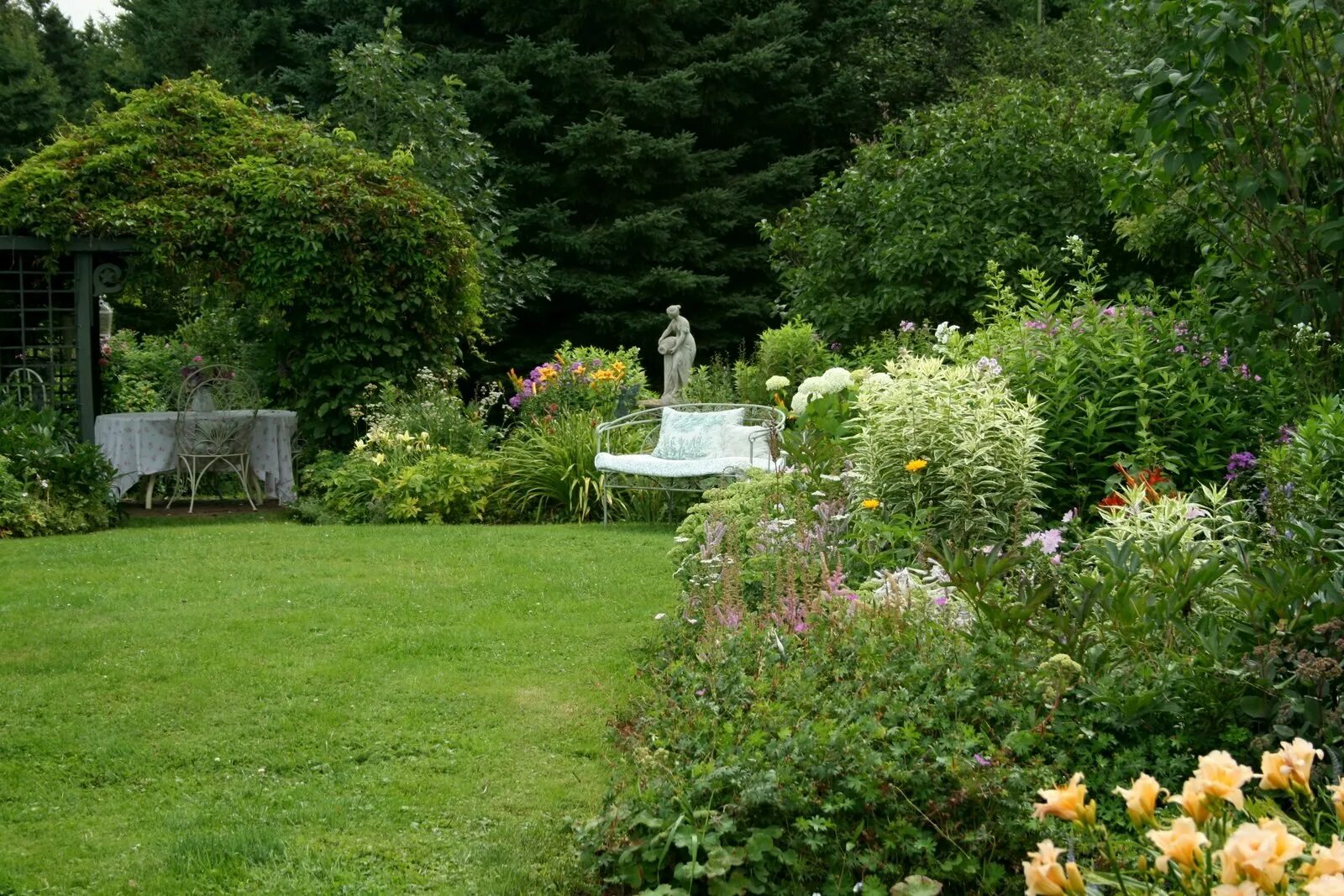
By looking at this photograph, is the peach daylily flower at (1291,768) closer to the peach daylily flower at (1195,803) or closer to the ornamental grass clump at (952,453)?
the peach daylily flower at (1195,803)

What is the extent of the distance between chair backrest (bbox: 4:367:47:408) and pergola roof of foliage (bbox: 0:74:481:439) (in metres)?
1.13

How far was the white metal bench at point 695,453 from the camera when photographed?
27.5 ft

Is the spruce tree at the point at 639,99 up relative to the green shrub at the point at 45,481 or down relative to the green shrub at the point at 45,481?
up

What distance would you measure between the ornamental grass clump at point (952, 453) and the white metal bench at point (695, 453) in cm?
306

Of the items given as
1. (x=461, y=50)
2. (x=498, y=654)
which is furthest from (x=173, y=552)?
(x=461, y=50)

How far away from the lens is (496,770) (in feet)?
12.0

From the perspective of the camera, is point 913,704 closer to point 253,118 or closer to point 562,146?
point 253,118

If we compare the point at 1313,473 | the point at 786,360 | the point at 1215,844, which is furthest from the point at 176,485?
the point at 1215,844

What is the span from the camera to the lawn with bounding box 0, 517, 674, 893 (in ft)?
9.95

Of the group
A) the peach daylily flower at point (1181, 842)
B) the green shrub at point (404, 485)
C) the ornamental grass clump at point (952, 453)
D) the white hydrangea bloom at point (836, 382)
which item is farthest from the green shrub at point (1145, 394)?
the green shrub at point (404, 485)

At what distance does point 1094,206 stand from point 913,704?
9.19 metres

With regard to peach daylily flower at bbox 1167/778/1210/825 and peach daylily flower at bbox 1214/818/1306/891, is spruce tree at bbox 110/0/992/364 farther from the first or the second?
peach daylily flower at bbox 1214/818/1306/891

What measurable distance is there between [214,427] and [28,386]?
1813mm

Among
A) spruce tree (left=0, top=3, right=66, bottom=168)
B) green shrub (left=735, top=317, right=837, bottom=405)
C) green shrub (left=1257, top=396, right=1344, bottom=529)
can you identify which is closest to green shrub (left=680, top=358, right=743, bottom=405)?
green shrub (left=735, top=317, right=837, bottom=405)
